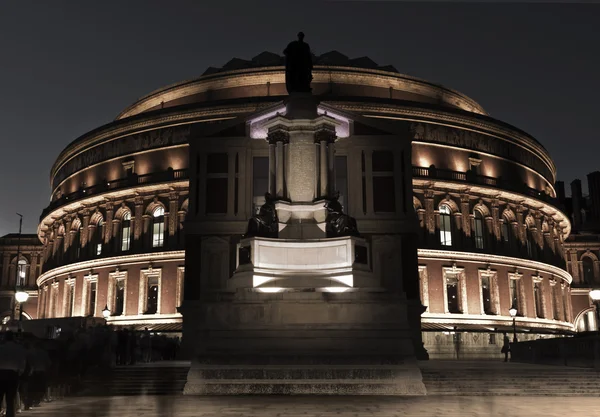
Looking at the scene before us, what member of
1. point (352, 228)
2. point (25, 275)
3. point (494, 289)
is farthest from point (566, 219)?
point (25, 275)

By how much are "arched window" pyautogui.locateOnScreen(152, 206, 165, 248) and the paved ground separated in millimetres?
40785

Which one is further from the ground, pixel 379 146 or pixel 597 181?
pixel 597 181

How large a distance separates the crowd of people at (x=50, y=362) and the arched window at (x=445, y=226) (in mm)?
31998

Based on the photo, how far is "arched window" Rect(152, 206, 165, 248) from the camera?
2308 inches

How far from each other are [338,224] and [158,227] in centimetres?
3736

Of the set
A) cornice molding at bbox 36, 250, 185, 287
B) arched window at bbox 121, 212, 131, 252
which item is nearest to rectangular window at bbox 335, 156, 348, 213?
cornice molding at bbox 36, 250, 185, 287

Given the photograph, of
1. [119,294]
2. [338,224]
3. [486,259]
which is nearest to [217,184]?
[338,224]

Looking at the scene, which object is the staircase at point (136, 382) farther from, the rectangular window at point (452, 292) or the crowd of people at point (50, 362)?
the rectangular window at point (452, 292)

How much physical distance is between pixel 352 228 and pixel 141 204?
38.6 meters

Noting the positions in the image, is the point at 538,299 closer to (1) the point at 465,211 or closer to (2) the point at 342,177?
(1) the point at 465,211

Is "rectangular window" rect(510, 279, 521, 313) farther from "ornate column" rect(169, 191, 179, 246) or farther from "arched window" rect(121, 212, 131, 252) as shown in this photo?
"arched window" rect(121, 212, 131, 252)

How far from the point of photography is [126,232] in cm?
6069

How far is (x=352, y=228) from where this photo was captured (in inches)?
942

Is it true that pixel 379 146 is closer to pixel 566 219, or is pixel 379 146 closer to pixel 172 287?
pixel 172 287
